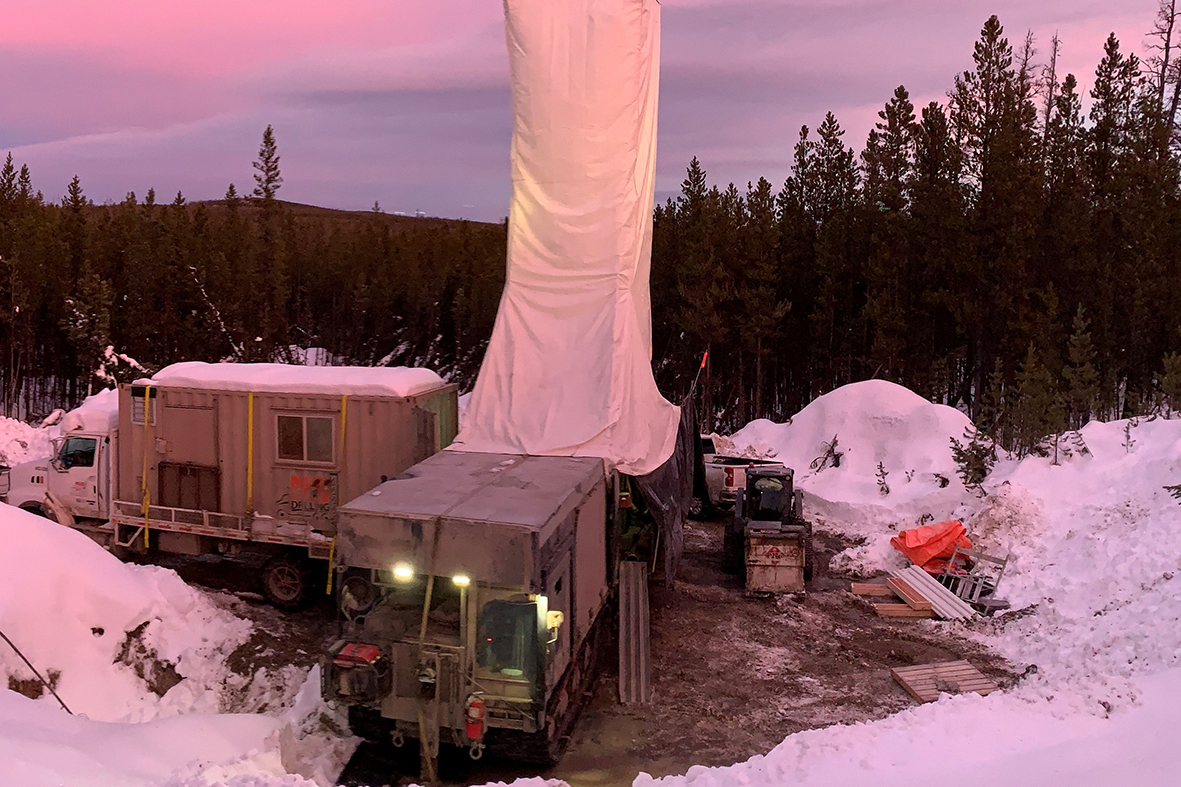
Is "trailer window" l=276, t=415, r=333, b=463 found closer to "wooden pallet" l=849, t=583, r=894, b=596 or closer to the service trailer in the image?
the service trailer

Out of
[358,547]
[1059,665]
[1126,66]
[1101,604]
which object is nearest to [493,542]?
[358,547]

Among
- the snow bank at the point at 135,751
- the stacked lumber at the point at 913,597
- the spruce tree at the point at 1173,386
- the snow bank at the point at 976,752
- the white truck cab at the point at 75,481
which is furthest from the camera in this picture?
the spruce tree at the point at 1173,386

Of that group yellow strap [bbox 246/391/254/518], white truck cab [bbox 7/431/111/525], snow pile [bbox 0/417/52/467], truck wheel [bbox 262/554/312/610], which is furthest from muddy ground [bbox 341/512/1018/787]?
snow pile [bbox 0/417/52/467]

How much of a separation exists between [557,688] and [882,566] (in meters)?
9.40

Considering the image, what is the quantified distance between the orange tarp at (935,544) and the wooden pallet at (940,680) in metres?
4.05

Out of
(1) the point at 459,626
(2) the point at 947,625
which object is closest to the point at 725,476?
(2) the point at 947,625

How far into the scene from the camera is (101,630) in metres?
10.4

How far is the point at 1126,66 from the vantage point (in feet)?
116

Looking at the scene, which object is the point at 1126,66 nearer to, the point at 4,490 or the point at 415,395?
the point at 415,395

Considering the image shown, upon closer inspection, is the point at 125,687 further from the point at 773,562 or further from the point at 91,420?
the point at 773,562

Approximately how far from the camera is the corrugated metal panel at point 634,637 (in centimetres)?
1083

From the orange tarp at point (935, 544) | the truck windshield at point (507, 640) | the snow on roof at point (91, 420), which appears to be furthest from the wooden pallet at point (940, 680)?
the snow on roof at point (91, 420)

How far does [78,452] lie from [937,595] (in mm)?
14510

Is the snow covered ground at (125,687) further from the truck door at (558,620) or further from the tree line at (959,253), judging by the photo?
the tree line at (959,253)
